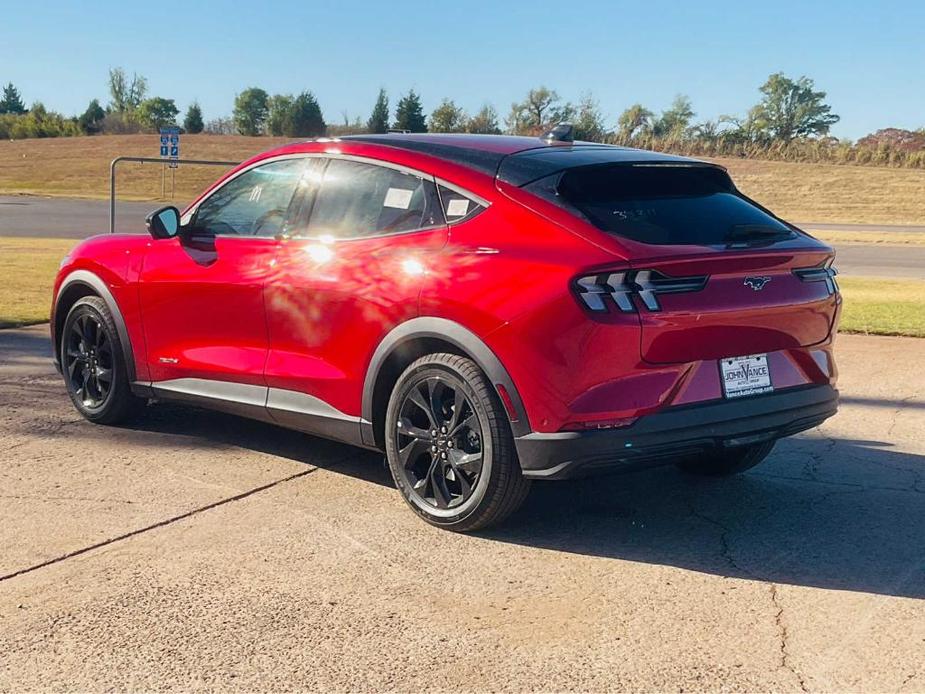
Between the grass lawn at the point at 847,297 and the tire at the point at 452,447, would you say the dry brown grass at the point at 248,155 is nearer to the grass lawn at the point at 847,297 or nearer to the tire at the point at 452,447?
the grass lawn at the point at 847,297

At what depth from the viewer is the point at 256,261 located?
18.2 feet

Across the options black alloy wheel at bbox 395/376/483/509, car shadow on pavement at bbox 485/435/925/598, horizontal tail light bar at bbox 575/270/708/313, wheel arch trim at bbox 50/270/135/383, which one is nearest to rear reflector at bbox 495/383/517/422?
black alloy wheel at bbox 395/376/483/509

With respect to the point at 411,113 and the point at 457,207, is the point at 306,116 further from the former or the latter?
the point at 457,207

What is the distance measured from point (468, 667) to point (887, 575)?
1.86 meters

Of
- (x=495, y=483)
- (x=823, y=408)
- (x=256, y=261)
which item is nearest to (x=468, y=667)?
(x=495, y=483)

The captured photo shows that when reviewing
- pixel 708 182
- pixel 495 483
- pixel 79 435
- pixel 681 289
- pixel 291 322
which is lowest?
pixel 79 435

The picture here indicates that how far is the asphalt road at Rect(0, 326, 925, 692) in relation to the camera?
3404 millimetres

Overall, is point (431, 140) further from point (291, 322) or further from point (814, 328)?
point (814, 328)

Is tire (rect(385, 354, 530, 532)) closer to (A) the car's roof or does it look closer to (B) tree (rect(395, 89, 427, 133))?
(A) the car's roof

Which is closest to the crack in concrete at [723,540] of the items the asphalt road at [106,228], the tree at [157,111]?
the asphalt road at [106,228]

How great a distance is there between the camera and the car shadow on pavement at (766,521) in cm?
436

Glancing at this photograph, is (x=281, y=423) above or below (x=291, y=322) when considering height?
below

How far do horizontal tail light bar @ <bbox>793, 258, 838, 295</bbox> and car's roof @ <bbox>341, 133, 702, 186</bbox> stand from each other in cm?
71

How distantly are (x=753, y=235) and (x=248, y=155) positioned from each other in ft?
198
